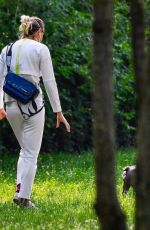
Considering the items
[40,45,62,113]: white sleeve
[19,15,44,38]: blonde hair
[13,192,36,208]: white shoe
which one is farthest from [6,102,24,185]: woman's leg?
[19,15,44,38]: blonde hair

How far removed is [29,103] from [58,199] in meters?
1.55

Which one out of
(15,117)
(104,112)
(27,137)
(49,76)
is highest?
(104,112)

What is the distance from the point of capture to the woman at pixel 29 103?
830cm

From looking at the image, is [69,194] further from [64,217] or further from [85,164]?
[85,164]

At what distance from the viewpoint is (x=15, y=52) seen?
27.5 ft

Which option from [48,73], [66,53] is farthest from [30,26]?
[66,53]

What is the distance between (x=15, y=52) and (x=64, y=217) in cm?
184

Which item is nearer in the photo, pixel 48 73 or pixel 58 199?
pixel 48 73

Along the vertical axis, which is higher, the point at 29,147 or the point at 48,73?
the point at 48,73

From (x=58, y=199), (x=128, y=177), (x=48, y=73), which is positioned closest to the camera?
(x=48, y=73)

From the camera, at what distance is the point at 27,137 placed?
27.5 ft

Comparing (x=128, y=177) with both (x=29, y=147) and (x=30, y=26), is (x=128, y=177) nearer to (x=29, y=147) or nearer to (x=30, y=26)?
(x=29, y=147)

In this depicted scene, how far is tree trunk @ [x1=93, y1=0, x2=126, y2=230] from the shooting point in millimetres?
4039

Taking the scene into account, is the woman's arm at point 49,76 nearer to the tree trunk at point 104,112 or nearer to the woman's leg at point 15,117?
the woman's leg at point 15,117
